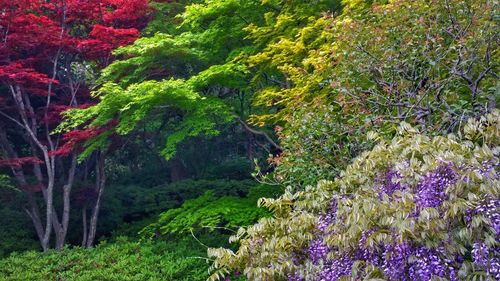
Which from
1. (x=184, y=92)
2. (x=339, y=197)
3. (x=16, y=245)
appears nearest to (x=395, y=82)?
(x=339, y=197)

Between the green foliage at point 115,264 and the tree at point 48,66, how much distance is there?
1.75 m

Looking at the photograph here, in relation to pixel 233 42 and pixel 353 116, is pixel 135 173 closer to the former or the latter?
pixel 233 42

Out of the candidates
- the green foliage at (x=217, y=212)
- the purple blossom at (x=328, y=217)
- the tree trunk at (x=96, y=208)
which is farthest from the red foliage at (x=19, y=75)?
the purple blossom at (x=328, y=217)

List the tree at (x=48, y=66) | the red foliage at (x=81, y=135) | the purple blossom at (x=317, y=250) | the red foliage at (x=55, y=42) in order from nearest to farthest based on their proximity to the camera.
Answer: the purple blossom at (x=317, y=250), the red foliage at (x=81, y=135), the red foliage at (x=55, y=42), the tree at (x=48, y=66)

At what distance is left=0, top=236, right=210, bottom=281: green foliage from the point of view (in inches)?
317

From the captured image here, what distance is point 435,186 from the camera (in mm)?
3443

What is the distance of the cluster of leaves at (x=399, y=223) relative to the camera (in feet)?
10.5

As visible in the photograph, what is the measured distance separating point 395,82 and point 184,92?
362 centimetres

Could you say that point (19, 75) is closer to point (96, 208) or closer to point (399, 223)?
point (96, 208)

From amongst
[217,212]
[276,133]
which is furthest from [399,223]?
[217,212]

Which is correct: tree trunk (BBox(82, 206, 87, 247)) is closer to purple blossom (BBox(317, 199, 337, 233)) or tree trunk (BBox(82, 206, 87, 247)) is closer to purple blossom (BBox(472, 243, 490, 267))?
purple blossom (BBox(317, 199, 337, 233))

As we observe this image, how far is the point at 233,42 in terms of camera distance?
10.4 metres

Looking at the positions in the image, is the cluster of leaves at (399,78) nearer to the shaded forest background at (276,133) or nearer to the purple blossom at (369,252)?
the shaded forest background at (276,133)

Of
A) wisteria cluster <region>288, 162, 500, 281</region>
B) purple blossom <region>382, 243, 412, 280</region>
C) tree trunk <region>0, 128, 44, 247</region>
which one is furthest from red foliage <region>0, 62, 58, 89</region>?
purple blossom <region>382, 243, 412, 280</region>
